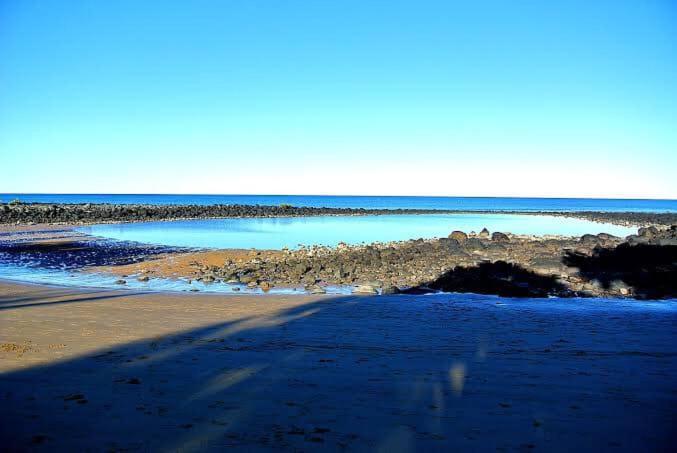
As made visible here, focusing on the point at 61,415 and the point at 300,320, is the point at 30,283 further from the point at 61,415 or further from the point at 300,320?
the point at 61,415

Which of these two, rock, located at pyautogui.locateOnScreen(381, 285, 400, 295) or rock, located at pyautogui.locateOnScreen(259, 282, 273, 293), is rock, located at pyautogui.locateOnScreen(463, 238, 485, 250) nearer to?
rock, located at pyautogui.locateOnScreen(381, 285, 400, 295)

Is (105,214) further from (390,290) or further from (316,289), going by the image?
(390,290)

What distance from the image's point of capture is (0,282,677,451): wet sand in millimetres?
4016

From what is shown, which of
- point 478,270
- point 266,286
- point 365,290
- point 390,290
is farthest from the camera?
point 478,270

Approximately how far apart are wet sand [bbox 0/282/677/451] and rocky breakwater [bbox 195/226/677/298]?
311 cm

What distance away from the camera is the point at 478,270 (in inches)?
542

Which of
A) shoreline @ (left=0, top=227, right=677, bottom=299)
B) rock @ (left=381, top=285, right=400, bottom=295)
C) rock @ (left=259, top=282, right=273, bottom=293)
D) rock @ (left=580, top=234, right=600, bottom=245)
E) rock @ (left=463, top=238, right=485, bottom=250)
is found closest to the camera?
rock @ (left=381, top=285, right=400, bottom=295)

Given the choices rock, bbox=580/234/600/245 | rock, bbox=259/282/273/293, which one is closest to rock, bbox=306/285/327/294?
rock, bbox=259/282/273/293

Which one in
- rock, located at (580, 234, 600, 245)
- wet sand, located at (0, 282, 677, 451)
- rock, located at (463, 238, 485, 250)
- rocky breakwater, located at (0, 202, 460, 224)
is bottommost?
wet sand, located at (0, 282, 677, 451)

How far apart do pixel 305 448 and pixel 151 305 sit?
7.03 meters

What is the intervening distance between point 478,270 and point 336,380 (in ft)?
30.6

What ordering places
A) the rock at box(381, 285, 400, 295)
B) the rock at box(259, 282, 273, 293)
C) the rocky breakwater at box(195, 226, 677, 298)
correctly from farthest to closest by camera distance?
the rock at box(259, 282, 273, 293) → the rocky breakwater at box(195, 226, 677, 298) → the rock at box(381, 285, 400, 295)

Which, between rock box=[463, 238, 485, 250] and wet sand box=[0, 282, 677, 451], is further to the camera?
rock box=[463, 238, 485, 250]

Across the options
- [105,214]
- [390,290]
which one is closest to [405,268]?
[390,290]
